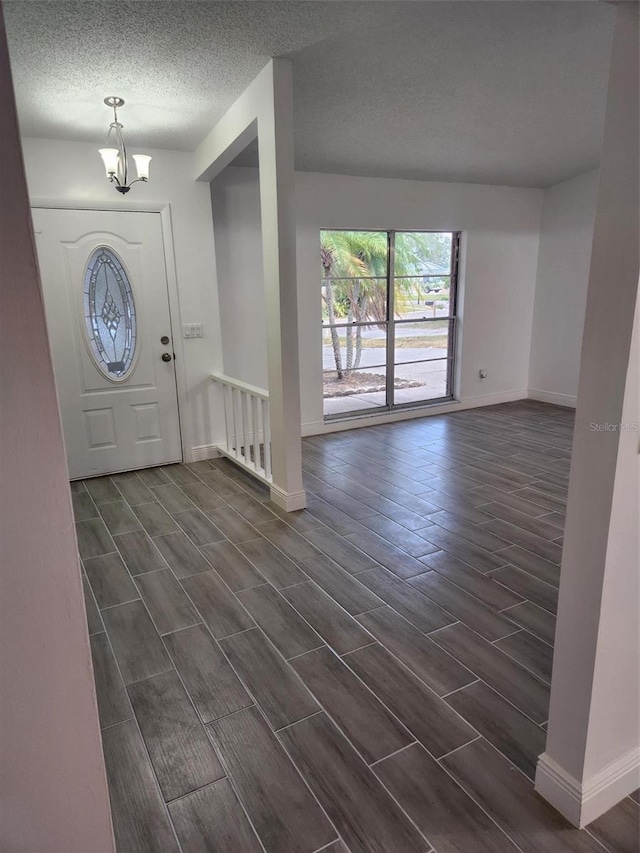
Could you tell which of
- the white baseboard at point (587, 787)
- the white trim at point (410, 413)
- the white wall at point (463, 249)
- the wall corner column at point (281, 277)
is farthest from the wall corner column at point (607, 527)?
the white trim at point (410, 413)

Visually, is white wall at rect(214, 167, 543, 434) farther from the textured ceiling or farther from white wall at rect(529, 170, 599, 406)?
the textured ceiling

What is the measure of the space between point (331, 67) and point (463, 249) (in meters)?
3.46

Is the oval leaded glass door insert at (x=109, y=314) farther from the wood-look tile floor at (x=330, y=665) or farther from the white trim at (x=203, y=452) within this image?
the wood-look tile floor at (x=330, y=665)

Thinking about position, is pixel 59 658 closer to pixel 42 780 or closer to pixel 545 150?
pixel 42 780

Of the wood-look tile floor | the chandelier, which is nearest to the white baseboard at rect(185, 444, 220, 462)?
the wood-look tile floor

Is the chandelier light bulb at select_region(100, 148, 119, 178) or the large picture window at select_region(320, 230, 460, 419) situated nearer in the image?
the chandelier light bulb at select_region(100, 148, 119, 178)

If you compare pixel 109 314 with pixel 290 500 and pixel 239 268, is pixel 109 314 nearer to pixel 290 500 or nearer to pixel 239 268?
pixel 239 268

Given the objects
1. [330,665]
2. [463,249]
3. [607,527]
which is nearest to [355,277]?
[463,249]

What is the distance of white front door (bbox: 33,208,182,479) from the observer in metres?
3.93

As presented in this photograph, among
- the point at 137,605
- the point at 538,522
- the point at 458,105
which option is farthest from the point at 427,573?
the point at 458,105

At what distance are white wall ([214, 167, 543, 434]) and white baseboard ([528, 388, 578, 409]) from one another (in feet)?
0.41

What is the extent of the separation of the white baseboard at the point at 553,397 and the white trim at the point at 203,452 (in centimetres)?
420

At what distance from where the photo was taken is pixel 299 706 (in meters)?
1.87

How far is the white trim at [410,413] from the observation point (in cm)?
548
